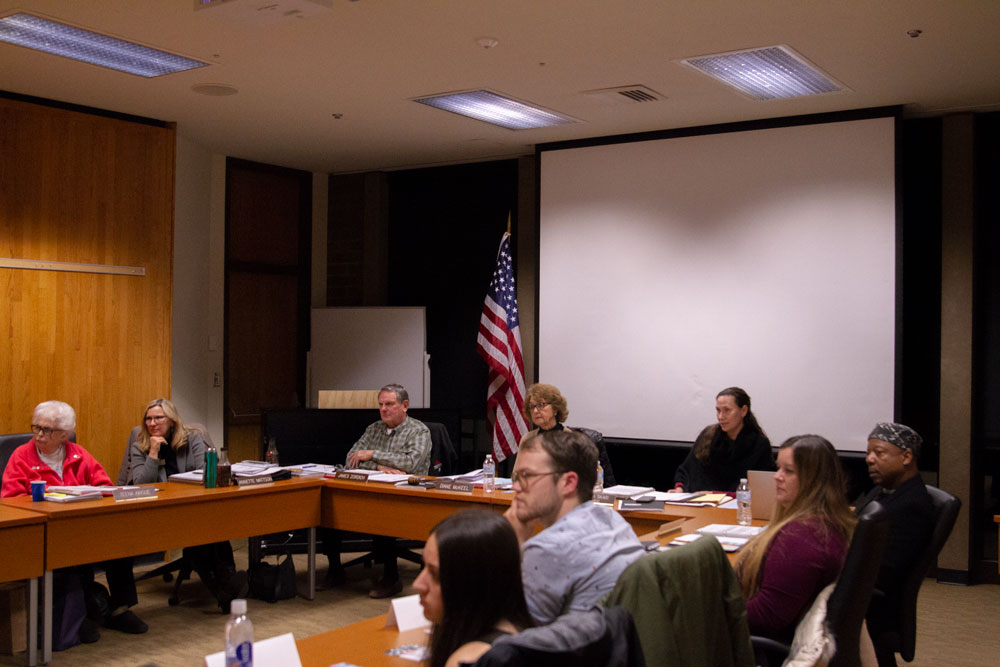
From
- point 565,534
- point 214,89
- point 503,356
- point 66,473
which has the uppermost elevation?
point 214,89

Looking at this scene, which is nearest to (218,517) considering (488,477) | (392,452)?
(392,452)

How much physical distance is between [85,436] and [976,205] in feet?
19.6

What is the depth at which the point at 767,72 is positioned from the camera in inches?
217

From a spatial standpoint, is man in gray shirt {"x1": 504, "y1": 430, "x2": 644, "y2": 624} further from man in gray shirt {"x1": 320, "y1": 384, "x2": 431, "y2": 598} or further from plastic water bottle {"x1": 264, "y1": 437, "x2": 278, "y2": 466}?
plastic water bottle {"x1": 264, "y1": 437, "x2": 278, "y2": 466}

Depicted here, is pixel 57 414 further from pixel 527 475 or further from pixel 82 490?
pixel 527 475

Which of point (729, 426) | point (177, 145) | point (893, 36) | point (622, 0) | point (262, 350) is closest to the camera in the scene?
point (622, 0)

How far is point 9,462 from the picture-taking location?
4.92m

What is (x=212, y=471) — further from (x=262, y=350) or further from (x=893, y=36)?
(x=893, y=36)

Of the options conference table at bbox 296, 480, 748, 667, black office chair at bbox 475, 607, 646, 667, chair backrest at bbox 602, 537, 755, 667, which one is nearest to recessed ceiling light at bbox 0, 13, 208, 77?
conference table at bbox 296, 480, 748, 667

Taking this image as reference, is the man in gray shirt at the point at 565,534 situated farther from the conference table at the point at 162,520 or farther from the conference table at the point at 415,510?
the conference table at the point at 162,520

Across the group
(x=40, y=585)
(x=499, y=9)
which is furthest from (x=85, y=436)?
(x=499, y=9)

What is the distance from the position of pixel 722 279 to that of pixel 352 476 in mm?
2950

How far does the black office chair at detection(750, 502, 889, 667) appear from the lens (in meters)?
2.58

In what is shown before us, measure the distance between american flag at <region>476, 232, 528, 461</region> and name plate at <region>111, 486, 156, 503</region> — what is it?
3136 millimetres
